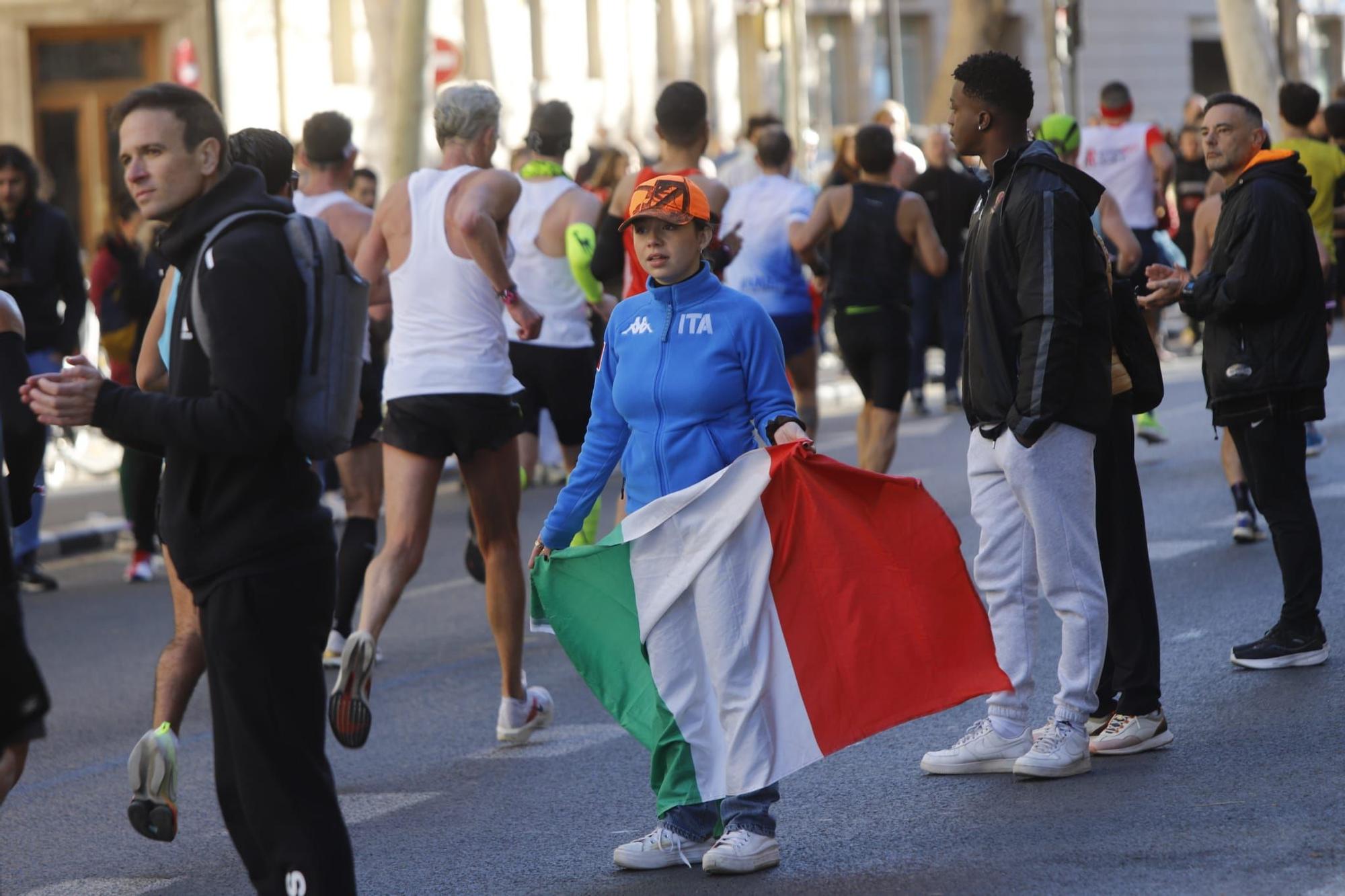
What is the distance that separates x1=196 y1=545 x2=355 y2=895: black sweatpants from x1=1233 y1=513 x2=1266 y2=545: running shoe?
6.70 m

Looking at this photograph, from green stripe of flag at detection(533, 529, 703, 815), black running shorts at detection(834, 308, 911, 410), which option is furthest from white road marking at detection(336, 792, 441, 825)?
black running shorts at detection(834, 308, 911, 410)

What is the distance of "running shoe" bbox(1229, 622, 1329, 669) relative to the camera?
7516 millimetres

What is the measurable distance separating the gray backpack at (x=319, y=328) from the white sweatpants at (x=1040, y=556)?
7.62 ft

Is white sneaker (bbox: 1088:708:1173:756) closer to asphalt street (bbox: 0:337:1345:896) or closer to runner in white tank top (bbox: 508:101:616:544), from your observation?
asphalt street (bbox: 0:337:1345:896)

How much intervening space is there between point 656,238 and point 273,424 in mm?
1618

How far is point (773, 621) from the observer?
18.4 feet

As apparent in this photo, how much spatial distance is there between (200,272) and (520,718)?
10.9 feet

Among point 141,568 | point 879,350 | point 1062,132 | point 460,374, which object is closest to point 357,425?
point 460,374

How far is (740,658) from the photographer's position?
5.56 meters

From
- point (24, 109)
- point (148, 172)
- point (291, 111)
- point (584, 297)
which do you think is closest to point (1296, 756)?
point (148, 172)

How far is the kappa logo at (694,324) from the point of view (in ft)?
18.7

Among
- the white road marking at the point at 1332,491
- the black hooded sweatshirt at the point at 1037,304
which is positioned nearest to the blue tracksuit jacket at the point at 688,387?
the black hooded sweatshirt at the point at 1037,304

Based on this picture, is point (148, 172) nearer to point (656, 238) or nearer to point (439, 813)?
point (656, 238)

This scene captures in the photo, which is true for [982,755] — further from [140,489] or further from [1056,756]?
[140,489]
